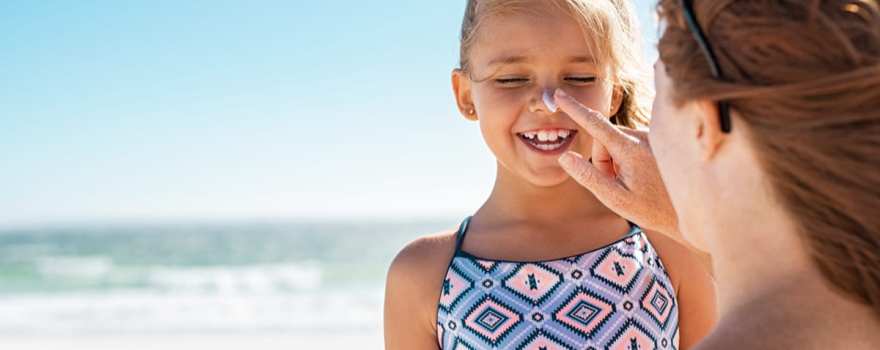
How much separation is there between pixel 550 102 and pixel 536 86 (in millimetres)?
102

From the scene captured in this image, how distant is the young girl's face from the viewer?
254 centimetres

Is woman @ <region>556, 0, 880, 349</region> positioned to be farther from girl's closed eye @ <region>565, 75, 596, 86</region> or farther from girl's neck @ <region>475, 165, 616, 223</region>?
girl's neck @ <region>475, 165, 616, 223</region>

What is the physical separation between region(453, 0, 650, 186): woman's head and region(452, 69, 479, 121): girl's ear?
0.14 m

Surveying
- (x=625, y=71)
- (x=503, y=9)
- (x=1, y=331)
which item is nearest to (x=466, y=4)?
(x=503, y=9)

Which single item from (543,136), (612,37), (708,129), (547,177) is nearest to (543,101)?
(543,136)

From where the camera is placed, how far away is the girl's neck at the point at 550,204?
8.94 feet

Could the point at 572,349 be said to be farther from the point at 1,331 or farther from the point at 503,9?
the point at 1,331

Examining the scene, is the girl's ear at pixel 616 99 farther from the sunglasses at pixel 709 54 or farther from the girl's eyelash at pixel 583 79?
the sunglasses at pixel 709 54

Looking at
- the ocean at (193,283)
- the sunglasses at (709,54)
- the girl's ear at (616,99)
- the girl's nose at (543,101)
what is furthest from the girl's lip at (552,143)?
the ocean at (193,283)

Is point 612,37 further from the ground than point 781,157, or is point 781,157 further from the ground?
point 612,37

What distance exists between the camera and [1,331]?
12.0 meters

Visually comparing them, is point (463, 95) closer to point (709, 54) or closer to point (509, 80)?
point (509, 80)

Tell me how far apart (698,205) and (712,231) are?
4 centimetres

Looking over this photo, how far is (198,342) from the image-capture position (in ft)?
34.5
